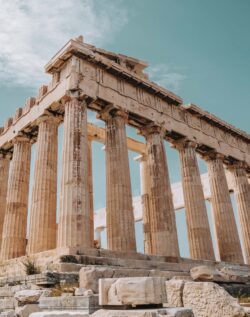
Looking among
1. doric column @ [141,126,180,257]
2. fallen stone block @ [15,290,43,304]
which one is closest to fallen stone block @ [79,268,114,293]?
fallen stone block @ [15,290,43,304]

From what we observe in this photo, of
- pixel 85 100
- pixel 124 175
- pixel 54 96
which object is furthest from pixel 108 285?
pixel 54 96

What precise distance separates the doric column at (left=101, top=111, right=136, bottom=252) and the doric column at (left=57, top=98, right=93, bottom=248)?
2.13 meters

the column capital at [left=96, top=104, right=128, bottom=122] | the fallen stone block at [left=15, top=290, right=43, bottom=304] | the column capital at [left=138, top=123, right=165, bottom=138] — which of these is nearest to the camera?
the fallen stone block at [left=15, top=290, right=43, bottom=304]

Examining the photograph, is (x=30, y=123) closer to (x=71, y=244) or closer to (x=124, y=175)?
(x=124, y=175)

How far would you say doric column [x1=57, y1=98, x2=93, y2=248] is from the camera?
49.6ft

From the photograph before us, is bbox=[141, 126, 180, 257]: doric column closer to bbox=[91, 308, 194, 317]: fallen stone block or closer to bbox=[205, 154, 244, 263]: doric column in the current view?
bbox=[205, 154, 244, 263]: doric column

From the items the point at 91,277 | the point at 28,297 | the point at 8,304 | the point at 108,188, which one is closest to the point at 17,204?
the point at 108,188

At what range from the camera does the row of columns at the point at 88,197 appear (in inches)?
637

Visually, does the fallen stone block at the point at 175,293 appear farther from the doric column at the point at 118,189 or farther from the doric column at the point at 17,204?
the doric column at the point at 17,204

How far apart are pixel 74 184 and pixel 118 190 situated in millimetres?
3083

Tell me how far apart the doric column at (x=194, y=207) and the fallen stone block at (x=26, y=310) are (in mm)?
15528

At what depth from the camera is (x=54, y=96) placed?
64.3 feet

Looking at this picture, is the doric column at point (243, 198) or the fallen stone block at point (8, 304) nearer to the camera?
the fallen stone block at point (8, 304)

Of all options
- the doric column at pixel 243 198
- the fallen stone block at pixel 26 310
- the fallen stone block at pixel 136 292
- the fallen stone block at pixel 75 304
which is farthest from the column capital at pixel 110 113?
the fallen stone block at pixel 136 292
